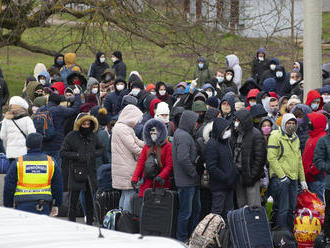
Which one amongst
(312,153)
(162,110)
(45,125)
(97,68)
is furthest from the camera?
(97,68)

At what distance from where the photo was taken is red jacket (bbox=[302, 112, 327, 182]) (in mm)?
10678

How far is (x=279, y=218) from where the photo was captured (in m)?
10.3

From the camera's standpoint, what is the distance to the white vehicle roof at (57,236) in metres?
4.25

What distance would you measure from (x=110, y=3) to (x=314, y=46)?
1080 centimetres

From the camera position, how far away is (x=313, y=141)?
10.7 m

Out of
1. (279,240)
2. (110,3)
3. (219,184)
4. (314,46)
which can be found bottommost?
(279,240)

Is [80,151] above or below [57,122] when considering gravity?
below

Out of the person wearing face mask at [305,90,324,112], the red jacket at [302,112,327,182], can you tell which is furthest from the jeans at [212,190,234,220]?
the person wearing face mask at [305,90,324,112]

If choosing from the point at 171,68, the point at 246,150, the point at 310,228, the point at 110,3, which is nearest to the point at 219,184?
the point at 246,150

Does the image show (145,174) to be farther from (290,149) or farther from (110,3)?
(110,3)

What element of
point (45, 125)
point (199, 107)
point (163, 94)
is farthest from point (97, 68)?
point (199, 107)

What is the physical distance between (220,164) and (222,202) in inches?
17.5

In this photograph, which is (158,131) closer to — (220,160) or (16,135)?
(220,160)

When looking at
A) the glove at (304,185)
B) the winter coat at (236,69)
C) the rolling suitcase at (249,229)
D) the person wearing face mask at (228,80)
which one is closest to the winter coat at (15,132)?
the rolling suitcase at (249,229)
